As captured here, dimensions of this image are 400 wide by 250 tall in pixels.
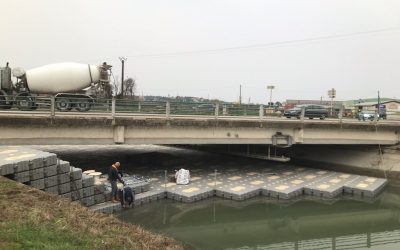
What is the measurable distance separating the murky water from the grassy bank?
14.3 feet

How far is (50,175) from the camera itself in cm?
1298

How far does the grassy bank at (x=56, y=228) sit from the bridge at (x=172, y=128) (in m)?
7.28

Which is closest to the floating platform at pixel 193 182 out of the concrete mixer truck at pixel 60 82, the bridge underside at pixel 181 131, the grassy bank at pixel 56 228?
the bridge underside at pixel 181 131

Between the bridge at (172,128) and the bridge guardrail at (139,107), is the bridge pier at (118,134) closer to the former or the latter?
the bridge at (172,128)

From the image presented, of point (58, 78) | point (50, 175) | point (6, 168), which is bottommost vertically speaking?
point (50, 175)

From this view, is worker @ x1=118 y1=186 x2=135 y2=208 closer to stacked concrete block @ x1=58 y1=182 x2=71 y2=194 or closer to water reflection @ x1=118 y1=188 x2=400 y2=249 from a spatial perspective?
water reflection @ x1=118 y1=188 x2=400 y2=249

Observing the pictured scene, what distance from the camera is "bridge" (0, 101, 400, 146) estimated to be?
16938mm

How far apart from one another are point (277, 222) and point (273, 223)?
0.70 ft

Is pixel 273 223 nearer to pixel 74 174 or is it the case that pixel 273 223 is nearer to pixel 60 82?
pixel 74 174

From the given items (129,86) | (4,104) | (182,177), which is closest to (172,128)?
(182,177)

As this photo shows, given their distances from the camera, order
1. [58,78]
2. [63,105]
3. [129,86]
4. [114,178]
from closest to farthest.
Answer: [114,178], [63,105], [58,78], [129,86]

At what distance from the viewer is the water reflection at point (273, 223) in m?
13.4

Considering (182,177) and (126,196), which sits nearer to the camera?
(126,196)

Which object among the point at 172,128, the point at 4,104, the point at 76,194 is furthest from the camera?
the point at 4,104
